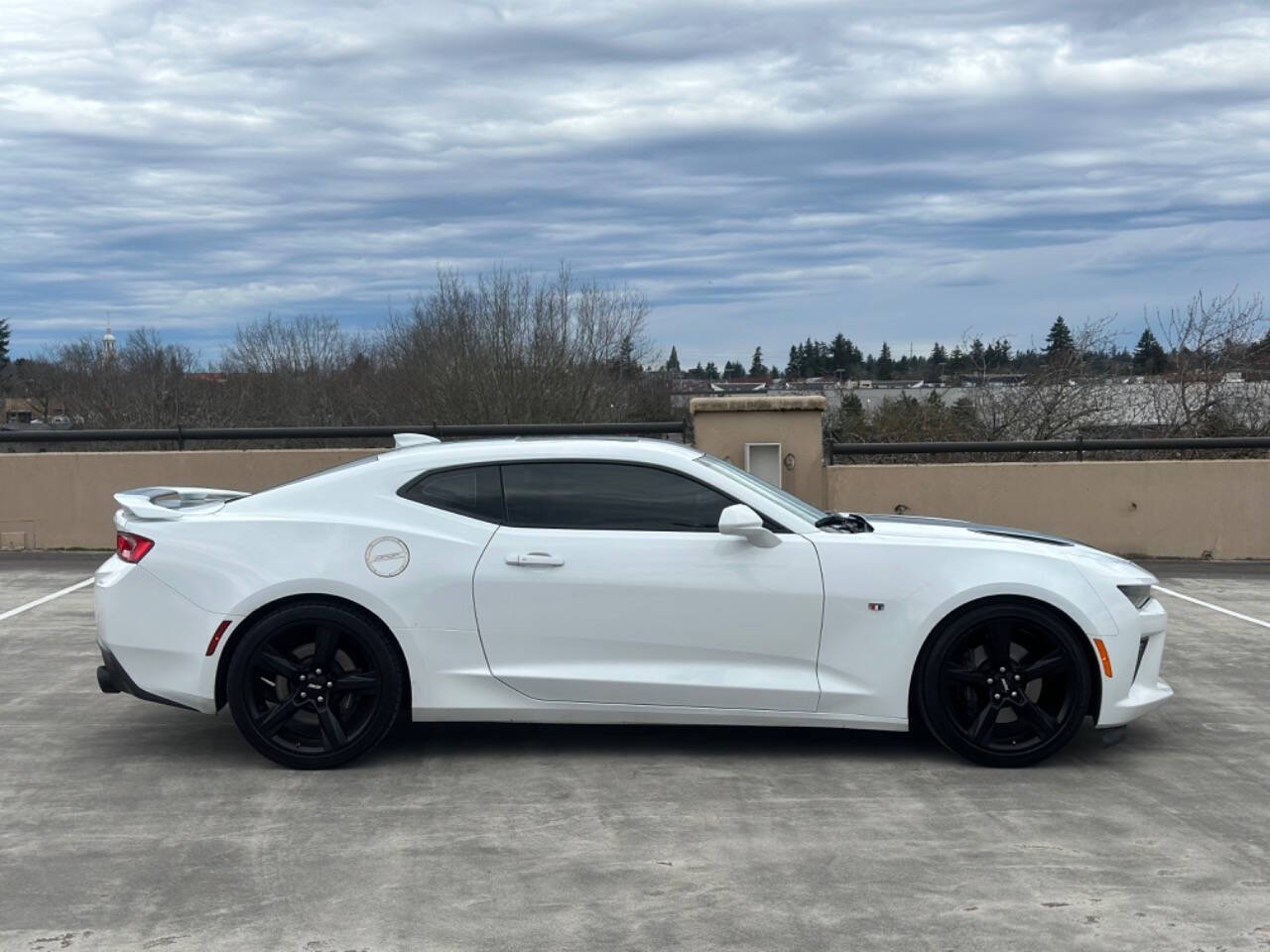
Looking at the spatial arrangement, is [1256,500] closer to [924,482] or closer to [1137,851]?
[924,482]

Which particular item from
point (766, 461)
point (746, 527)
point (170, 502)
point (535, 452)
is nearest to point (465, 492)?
point (535, 452)

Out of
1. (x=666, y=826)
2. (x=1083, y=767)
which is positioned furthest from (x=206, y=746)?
(x=1083, y=767)

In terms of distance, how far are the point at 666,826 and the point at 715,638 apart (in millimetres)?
938

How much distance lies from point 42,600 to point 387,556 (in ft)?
17.7

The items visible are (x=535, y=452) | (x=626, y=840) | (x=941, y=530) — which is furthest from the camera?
(x=941, y=530)

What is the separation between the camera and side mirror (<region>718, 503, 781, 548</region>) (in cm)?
559

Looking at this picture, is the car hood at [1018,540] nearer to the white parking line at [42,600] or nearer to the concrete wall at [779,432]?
the concrete wall at [779,432]

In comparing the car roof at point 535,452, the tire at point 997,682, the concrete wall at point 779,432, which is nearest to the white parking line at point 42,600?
the car roof at point 535,452

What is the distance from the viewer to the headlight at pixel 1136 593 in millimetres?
5816

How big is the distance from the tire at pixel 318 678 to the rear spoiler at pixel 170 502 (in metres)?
0.68

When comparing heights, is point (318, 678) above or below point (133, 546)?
below

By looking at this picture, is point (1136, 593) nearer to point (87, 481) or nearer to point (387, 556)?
point (387, 556)

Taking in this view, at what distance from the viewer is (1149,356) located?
17.1m

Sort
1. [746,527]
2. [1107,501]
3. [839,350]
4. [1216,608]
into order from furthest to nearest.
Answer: [839,350] → [1107,501] → [1216,608] → [746,527]
